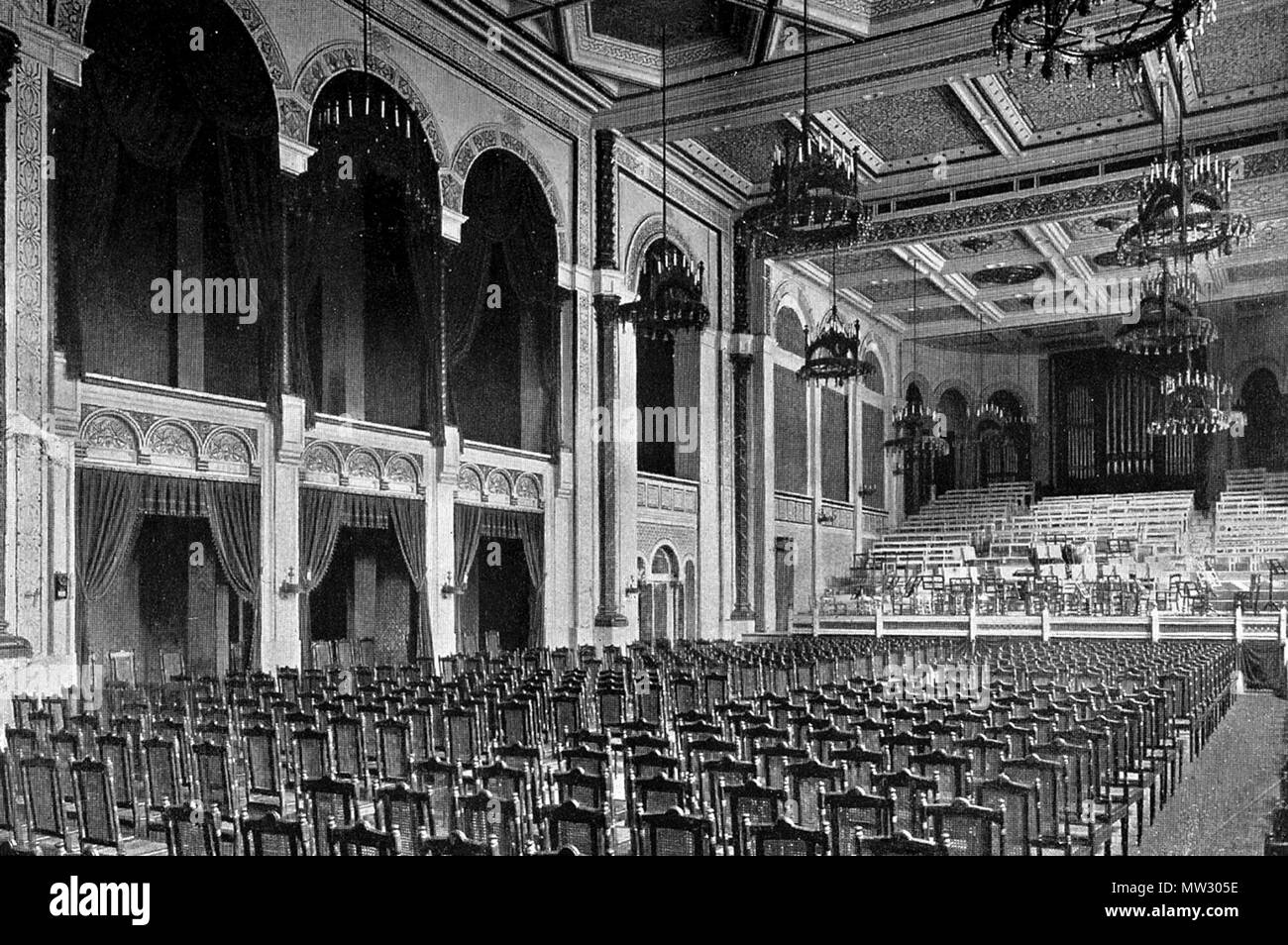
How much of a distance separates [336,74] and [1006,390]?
89.7ft

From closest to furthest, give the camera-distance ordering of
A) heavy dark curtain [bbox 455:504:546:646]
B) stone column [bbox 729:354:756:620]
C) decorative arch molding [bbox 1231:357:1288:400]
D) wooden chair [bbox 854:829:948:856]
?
1. wooden chair [bbox 854:829:948:856]
2. heavy dark curtain [bbox 455:504:546:646]
3. stone column [bbox 729:354:756:620]
4. decorative arch molding [bbox 1231:357:1288:400]

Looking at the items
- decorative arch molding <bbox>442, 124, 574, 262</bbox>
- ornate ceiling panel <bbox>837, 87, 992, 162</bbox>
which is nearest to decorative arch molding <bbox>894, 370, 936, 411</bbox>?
ornate ceiling panel <bbox>837, 87, 992, 162</bbox>

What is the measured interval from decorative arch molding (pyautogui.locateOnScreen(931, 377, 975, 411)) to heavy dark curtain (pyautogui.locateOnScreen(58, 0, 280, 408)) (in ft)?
85.3

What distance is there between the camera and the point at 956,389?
35.8 meters

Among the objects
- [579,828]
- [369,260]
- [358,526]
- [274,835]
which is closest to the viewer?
[274,835]

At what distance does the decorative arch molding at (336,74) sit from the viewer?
1349 cm

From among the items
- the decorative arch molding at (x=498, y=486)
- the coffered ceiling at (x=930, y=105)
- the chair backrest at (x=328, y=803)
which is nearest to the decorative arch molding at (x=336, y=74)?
the coffered ceiling at (x=930, y=105)

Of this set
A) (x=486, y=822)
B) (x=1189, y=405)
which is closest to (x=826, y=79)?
(x=1189, y=405)

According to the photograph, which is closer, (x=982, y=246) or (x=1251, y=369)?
(x=982, y=246)

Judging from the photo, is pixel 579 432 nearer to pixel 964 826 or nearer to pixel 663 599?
pixel 663 599

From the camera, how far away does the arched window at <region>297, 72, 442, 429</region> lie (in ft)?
45.1

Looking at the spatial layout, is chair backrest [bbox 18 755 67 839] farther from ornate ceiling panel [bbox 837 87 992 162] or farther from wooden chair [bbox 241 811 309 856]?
ornate ceiling panel [bbox 837 87 992 162]

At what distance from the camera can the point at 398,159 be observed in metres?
14.6

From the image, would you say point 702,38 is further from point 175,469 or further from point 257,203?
point 175,469
